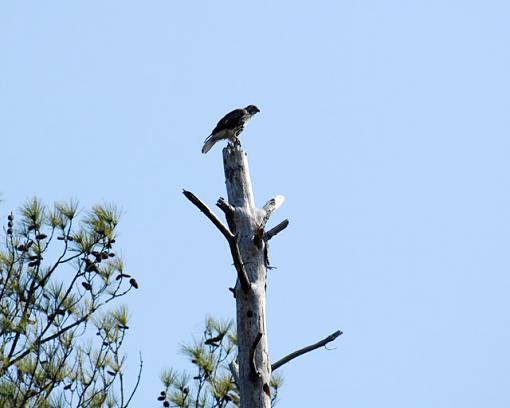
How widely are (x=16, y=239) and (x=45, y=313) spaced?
0.59 meters

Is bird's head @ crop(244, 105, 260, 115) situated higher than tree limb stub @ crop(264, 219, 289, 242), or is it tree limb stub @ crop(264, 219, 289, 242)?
bird's head @ crop(244, 105, 260, 115)

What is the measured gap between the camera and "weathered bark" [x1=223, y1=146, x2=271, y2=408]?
4.79 meters

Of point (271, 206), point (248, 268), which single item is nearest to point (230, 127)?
point (271, 206)

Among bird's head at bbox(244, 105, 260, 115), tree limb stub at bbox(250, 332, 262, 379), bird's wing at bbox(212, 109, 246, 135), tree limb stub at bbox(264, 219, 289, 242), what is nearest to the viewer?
tree limb stub at bbox(250, 332, 262, 379)

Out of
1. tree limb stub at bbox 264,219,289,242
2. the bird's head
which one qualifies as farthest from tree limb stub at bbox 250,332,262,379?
the bird's head

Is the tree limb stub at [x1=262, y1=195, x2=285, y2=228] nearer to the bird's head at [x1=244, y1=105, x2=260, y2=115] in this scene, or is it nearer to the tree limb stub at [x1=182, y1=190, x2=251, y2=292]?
the tree limb stub at [x1=182, y1=190, x2=251, y2=292]

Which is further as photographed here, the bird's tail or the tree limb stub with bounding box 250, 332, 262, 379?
the bird's tail

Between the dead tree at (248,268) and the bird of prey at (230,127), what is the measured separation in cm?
349

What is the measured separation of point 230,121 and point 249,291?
4181mm

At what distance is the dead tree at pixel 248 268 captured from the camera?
4777 mm

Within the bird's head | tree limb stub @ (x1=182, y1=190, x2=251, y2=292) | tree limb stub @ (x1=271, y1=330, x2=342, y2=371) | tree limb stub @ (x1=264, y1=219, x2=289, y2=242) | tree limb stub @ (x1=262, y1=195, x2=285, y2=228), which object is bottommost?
tree limb stub @ (x1=271, y1=330, x2=342, y2=371)

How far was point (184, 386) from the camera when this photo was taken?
6477 mm

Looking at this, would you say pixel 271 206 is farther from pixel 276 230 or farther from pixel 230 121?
pixel 230 121

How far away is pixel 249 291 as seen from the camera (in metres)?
4.96
